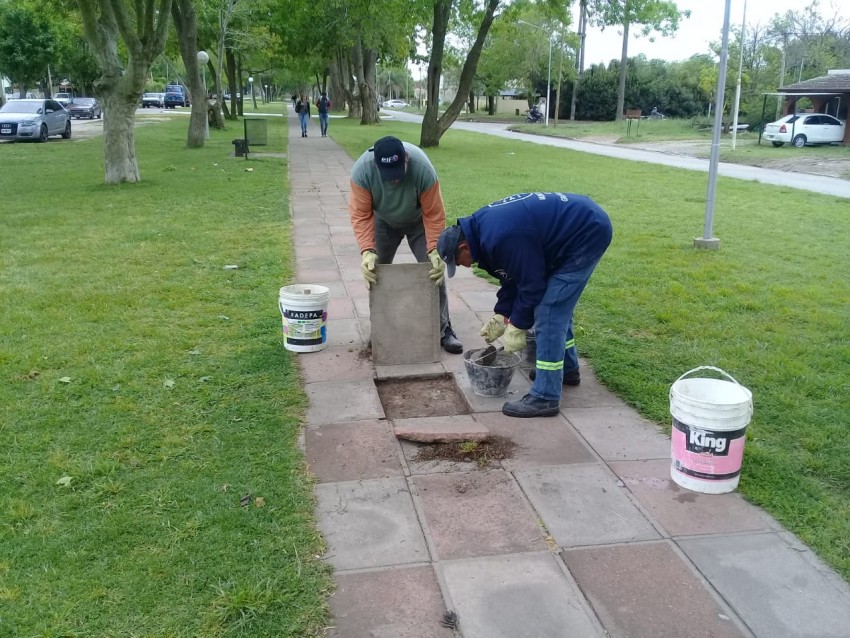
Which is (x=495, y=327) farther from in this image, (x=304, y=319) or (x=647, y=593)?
(x=647, y=593)

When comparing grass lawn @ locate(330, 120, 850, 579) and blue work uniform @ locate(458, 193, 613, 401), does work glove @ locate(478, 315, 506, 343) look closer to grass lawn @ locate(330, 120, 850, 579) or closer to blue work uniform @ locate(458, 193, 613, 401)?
blue work uniform @ locate(458, 193, 613, 401)

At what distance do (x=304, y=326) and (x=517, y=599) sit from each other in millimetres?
2993

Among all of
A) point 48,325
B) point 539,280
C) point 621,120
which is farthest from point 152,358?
point 621,120

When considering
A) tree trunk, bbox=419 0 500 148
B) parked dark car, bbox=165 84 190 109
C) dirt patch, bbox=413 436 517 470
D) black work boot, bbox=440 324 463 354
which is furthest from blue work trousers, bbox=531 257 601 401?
parked dark car, bbox=165 84 190 109

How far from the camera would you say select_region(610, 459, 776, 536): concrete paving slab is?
3.27m

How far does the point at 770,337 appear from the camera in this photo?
5691 mm

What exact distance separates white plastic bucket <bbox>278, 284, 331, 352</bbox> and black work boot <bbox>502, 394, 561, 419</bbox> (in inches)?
63.4

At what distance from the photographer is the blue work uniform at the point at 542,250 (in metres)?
3.92

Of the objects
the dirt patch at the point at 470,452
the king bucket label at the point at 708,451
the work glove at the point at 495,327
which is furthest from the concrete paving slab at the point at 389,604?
the work glove at the point at 495,327

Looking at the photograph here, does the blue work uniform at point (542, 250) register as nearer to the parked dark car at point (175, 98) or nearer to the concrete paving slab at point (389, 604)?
the concrete paving slab at point (389, 604)

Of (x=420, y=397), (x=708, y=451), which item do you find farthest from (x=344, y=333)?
(x=708, y=451)

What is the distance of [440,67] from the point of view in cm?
2272

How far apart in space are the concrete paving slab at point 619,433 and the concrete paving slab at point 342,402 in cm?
118

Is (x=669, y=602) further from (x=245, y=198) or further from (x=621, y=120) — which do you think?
(x=621, y=120)
